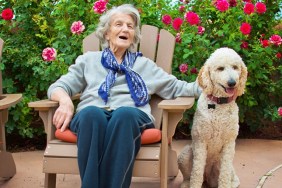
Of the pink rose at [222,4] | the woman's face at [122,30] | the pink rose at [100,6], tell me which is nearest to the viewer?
the woman's face at [122,30]

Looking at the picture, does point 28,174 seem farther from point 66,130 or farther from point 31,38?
point 31,38

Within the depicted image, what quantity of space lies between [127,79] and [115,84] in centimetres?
9

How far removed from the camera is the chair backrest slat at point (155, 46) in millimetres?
3312

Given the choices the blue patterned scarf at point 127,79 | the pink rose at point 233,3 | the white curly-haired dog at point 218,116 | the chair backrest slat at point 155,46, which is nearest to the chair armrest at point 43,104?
the blue patterned scarf at point 127,79

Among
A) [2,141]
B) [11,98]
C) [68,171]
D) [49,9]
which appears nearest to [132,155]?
[68,171]

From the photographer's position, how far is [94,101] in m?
2.96

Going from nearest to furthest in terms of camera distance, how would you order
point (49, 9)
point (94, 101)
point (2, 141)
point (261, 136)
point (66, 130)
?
point (66, 130) → point (94, 101) → point (2, 141) → point (49, 9) → point (261, 136)

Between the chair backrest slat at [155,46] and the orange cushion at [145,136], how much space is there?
1.82 feet

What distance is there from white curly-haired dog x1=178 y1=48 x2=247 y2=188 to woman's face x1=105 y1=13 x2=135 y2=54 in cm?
58

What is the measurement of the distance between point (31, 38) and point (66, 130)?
1.84 metres

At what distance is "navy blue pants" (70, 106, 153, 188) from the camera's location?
2.47m

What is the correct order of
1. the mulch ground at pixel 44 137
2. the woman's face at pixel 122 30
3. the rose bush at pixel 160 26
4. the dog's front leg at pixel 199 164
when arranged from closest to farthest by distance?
the dog's front leg at pixel 199 164 < the woman's face at pixel 122 30 < the rose bush at pixel 160 26 < the mulch ground at pixel 44 137

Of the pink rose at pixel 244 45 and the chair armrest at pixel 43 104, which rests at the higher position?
the pink rose at pixel 244 45

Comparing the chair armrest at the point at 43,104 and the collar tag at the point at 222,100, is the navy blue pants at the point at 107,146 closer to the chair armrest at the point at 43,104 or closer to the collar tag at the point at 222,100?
the chair armrest at the point at 43,104
